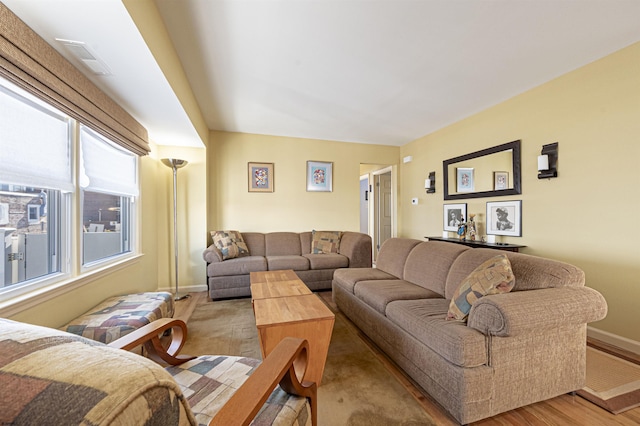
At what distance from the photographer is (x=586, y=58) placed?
7.59 feet

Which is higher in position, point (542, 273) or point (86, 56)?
point (86, 56)

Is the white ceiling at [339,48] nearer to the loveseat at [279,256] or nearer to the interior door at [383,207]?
the loveseat at [279,256]

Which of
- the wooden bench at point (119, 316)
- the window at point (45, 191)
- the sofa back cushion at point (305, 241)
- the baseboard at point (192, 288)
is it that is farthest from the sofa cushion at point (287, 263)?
the window at point (45, 191)

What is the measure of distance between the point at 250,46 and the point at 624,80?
10.3 feet

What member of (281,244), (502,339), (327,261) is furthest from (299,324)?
(281,244)

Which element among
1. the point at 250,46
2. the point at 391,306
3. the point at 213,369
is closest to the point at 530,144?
the point at 391,306

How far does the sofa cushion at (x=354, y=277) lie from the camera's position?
8.54 ft

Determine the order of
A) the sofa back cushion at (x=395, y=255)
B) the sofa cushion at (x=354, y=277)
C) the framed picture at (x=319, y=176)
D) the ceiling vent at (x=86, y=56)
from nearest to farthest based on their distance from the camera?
the ceiling vent at (x=86, y=56), the sofa cushion at (x=354, y=277), the sofa back cushion at (x=395, y=255), the framed picture at (x=319, y=176)

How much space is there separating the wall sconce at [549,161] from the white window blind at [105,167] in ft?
13.8

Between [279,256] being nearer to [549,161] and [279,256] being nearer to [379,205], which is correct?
[379,205]

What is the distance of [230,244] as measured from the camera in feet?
12.1

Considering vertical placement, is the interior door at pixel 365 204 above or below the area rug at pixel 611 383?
above

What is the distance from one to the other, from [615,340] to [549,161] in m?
1.70

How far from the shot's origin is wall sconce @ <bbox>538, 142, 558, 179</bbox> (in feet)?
8.71
